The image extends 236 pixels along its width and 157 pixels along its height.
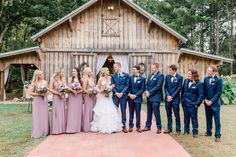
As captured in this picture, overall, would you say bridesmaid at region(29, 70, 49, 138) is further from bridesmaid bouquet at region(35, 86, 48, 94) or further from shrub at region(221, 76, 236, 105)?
shrub at region(221, 76, 236, 105)

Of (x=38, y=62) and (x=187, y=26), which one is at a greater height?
(x=187, y=26)

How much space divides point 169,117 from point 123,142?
1863 millimetres

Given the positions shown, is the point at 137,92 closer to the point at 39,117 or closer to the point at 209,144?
the point at 209,144

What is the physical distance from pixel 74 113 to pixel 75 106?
0.19m

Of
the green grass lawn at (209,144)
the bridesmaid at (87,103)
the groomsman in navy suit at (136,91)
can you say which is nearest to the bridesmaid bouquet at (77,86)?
the bridesmaid at (87,103)

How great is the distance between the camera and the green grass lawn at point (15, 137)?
7218 mm

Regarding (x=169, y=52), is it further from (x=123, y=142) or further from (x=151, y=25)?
(x=123, y=142)

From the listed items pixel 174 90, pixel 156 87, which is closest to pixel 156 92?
pixel 156 87

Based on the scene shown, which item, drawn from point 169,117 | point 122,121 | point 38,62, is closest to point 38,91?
point 122,121

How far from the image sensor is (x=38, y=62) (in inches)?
764

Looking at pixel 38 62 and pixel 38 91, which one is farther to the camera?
pixel 38 62

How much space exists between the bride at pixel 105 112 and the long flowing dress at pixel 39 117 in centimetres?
122

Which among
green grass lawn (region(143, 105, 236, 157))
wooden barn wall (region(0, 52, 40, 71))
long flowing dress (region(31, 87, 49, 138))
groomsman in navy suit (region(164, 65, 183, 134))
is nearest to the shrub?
green grass lawn (region(143, 105, 236, 157))

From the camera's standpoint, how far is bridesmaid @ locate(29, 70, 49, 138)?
353 inches
